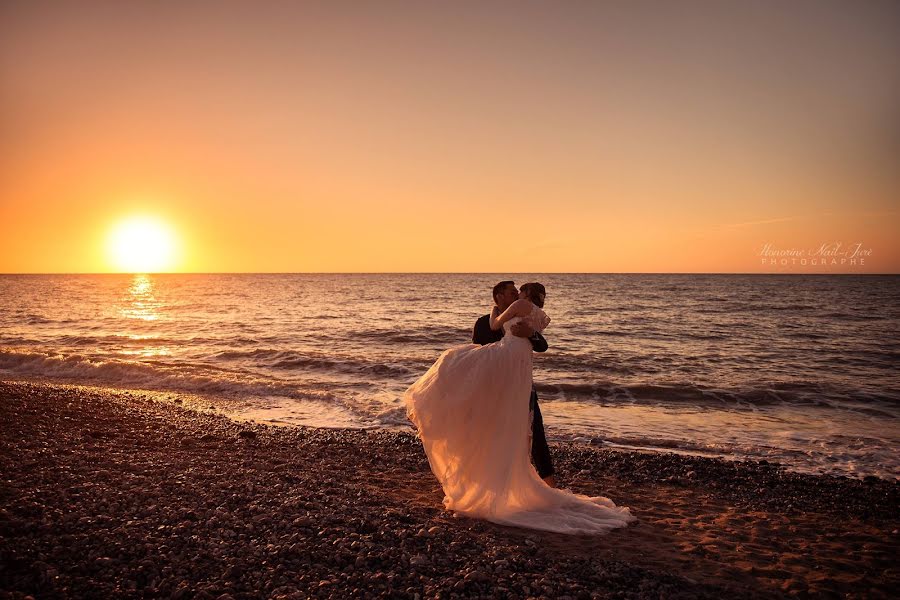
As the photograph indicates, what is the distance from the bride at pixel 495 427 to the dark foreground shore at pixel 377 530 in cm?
37

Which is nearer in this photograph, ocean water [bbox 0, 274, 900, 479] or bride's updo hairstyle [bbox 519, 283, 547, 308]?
bride's updo hairstyle [bbox 519, 283, 547, 308]

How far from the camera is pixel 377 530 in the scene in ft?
18.8

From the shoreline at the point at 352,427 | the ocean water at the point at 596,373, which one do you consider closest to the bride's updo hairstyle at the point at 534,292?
the ocean water at the point at 596,373

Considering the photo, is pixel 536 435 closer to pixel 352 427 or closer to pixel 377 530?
pixel 377 530

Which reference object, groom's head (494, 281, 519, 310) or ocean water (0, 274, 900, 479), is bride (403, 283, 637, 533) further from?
ocean water (0, 274, 900, 479)

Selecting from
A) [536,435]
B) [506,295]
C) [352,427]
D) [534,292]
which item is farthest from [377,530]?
[352,427]

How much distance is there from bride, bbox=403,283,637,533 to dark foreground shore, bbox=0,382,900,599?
0.37m

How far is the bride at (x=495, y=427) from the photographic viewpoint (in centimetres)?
637

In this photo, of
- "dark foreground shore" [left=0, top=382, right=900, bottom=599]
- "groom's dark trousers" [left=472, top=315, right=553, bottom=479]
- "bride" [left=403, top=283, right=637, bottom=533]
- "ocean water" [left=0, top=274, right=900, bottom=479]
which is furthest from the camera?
"ocean water" [left=0, top=274, right=900, bottom=479]

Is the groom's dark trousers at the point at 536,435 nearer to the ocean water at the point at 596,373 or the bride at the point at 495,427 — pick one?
the bride at the point at 495,427

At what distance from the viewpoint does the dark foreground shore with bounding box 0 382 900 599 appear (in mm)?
4664

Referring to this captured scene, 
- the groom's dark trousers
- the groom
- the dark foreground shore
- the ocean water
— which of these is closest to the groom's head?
the groom

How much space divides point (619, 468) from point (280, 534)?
5.97 m

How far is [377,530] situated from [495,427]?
1824 millimetres
